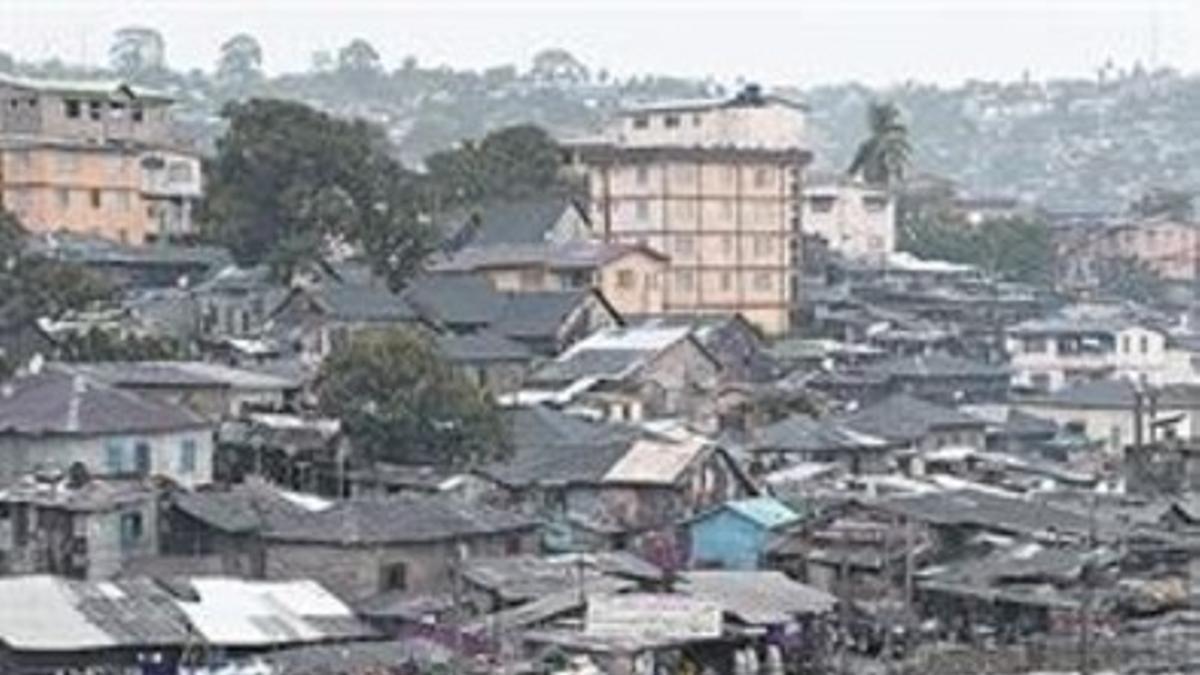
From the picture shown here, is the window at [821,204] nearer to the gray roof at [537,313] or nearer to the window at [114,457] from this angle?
the gray roof at [537,313]

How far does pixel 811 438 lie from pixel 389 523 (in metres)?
10.6

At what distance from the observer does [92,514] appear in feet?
88.6

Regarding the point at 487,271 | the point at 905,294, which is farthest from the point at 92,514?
the point at 905,294

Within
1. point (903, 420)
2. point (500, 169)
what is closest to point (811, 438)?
point (903, 420)

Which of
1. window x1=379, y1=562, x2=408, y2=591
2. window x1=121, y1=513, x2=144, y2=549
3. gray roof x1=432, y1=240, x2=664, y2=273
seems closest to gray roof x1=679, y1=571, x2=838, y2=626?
window x1=379, y1=562, x2=408, y2=591

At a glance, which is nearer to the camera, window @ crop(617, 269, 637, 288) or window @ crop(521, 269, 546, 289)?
window @ crop(521, 269, 546, 289)

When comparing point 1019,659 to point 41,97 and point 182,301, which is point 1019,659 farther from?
point 41,97

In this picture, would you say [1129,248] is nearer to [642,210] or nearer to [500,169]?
[500,169]

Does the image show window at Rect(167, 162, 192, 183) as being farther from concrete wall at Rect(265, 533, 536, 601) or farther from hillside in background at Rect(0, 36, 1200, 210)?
hillside in background at Rect(0, 36, 1200, 210)

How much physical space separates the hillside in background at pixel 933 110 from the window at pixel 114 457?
3279 inches

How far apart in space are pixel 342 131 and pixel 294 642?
21.6m

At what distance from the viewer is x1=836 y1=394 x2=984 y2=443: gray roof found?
37.8 meters

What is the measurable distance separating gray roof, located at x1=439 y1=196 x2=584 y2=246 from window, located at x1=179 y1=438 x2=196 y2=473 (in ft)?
63.2

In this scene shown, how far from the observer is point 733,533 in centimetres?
3061
